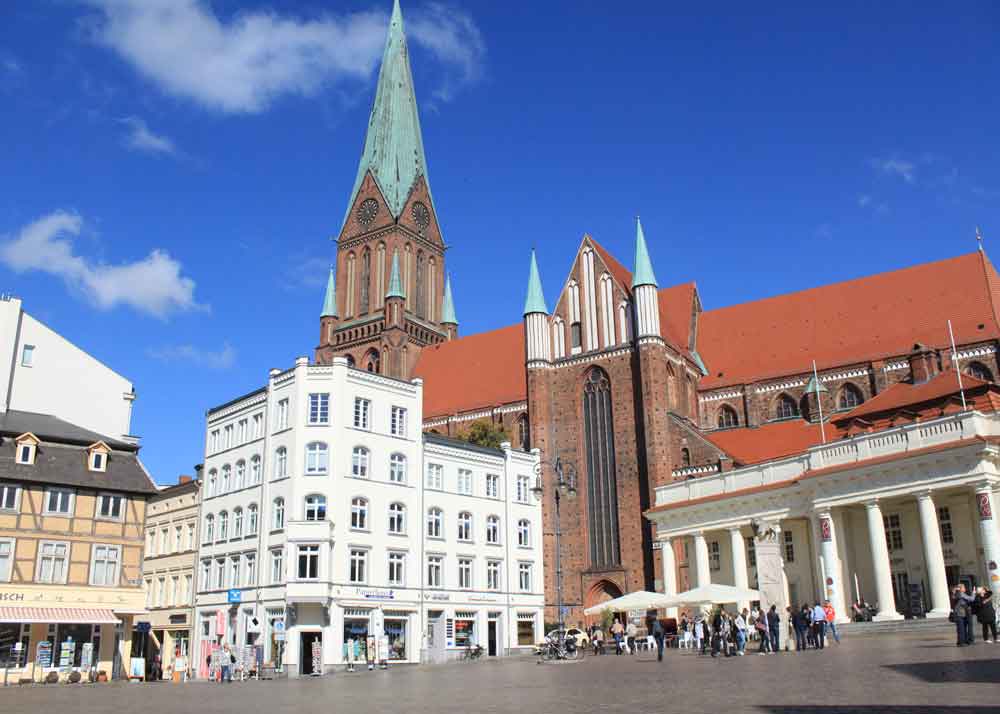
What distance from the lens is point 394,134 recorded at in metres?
80.1

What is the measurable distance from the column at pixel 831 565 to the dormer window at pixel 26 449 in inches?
1233

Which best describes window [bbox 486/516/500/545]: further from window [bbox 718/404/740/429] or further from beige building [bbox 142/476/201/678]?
window [bbox 718/404/740/429]

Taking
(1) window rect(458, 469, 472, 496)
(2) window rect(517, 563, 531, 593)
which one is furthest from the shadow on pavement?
(2) window rect(517, 563, 531, 593)

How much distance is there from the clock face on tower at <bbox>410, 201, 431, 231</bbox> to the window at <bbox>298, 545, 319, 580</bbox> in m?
45.1

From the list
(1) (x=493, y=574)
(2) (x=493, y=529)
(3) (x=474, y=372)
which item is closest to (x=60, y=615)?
(1) (x=493, y=574)

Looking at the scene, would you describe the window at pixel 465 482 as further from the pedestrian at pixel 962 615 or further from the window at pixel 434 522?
the pedestrian at pixel 962 615

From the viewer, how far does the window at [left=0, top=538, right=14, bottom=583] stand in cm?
3516

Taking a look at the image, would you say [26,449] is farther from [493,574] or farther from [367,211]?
[367,211]

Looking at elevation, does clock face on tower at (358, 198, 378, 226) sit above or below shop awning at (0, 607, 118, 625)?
above

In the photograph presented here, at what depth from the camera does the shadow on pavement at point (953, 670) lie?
13203 millimetres

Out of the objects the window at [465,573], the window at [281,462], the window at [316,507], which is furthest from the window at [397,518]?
the window at [281,462]

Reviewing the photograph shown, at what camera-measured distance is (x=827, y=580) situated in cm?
3509

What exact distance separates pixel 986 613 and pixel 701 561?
23.0m

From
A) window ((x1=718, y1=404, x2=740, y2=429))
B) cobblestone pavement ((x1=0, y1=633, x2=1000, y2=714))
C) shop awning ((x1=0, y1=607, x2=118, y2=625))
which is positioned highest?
window ((x1=718, y1=404, x2=740, y2=429))
